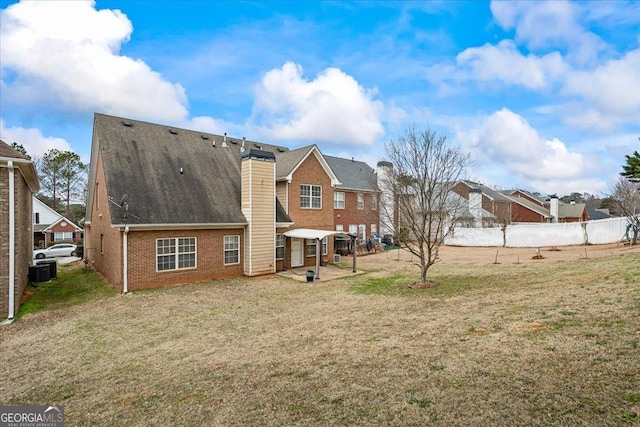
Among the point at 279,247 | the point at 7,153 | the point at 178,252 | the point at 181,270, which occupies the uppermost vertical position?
the point at 7,153

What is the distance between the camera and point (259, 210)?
17.9 meters

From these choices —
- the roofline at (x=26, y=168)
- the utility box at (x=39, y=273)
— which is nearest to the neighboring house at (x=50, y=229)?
the utility box at (x=39, y=273)

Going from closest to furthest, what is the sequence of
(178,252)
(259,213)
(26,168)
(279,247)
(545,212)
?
(26,168) → (178,252) → (259,213) → (279,247) → (545,212)

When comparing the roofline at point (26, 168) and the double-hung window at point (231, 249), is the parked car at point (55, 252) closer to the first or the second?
the roofline at point (26, 168)

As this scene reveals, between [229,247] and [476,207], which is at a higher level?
[476,207]

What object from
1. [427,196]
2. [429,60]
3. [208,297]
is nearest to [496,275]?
[427,196]

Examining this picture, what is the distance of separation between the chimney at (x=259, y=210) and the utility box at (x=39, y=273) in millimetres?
10053

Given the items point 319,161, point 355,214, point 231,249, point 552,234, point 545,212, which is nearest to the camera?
point 231,249

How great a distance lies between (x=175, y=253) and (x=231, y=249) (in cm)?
274

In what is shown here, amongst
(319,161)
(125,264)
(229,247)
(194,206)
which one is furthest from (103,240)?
(319,161)

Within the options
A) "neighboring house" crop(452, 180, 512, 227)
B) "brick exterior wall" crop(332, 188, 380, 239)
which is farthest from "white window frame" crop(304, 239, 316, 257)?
"neighboring house" crop(452, 180, 512, 227)

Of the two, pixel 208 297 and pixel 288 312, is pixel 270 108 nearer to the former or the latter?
pixel 208 297

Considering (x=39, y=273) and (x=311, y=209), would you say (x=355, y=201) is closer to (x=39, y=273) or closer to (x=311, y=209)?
(x=311, y=209)

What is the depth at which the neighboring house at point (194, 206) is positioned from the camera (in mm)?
15039
